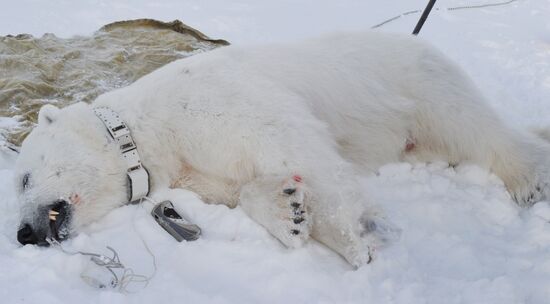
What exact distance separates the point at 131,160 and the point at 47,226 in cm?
59

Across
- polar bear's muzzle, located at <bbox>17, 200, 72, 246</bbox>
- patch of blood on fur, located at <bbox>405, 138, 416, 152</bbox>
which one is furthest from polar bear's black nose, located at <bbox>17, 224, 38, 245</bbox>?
patch of blood on fur, located at <bbox>405, 138, 416, 152</bbox>

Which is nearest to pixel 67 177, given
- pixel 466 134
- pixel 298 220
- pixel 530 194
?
pixel 298 220

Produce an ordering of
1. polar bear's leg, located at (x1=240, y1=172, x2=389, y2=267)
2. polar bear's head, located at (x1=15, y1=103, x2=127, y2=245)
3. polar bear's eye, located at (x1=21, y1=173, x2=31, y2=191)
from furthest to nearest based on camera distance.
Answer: polar bear's eye, located at (x1=21, y1=173, x2=31, y2=191)
polar bear's head, located at (x1=15, y1=103, x2=127, y2=245)
polar bear's leg, located at (x1=240, y1=172, x2=389, y2=267)

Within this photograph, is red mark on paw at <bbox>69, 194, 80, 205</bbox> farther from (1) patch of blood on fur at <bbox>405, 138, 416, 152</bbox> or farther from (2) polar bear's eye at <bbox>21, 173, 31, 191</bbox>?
(1) patch of blood on fur at <bbox>405, 138, 416, 152</bbox>

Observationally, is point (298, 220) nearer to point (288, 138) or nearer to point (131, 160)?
point (288, 138)

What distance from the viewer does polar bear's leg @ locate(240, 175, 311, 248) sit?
2637mm

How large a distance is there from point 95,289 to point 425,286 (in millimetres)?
1494

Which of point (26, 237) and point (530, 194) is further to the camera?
point (530, 194)

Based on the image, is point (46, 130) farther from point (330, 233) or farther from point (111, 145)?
point (330, 233)

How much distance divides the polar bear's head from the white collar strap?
0.04 metres

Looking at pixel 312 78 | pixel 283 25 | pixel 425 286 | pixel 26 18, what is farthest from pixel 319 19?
pixel 425 286

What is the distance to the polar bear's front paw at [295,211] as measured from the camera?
8.63 feet

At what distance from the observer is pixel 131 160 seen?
3.12 m

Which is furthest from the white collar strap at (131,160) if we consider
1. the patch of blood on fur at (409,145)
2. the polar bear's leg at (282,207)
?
the patch of blood on fur at (409,145)
